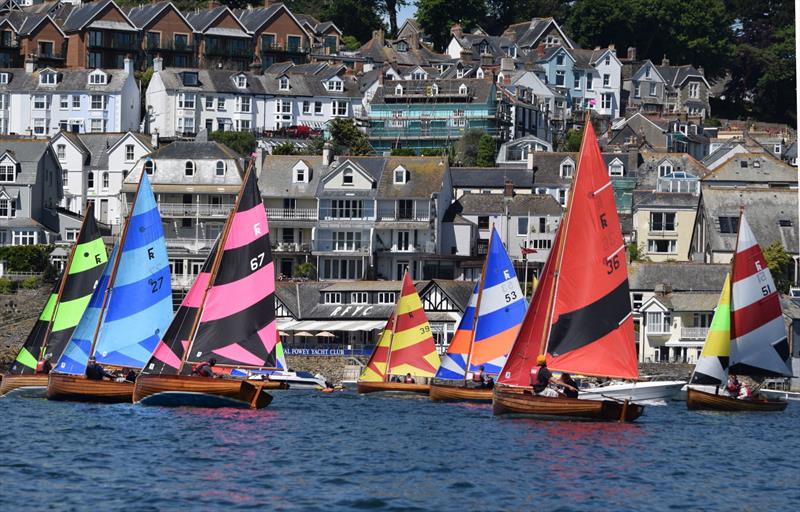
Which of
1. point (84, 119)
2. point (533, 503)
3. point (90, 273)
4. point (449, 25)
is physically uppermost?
point (449, 25)

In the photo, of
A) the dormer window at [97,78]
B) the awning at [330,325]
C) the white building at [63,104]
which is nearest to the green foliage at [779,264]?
the awning at [330,325]

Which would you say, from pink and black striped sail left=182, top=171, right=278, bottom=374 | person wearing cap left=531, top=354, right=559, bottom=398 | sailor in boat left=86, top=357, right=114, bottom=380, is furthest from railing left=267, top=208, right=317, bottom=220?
person wearing cap left=531, top=354, right=559, bottom=398

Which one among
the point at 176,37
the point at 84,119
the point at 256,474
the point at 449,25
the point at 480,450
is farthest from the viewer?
the point at 449,25

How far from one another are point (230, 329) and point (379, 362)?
992 inches

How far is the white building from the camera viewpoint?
133875 millimetres

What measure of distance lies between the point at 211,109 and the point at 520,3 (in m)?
58.0

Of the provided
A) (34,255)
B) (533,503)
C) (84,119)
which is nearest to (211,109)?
(84,119)

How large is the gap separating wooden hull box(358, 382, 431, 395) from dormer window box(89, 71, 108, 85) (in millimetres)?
61241

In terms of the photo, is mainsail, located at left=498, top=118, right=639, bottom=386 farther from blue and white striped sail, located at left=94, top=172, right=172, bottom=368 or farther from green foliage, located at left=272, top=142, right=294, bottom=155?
green foliage, located at left=272, top=142, right=294, bottom=155

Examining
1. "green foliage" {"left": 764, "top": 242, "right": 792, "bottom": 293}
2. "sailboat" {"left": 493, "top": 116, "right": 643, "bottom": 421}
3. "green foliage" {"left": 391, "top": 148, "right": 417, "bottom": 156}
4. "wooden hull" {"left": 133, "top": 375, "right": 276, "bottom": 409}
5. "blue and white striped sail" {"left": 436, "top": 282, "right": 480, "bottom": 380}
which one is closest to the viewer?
"sailboat" {"left": 493, "top": 116, "right": 643, "bottom": 421}

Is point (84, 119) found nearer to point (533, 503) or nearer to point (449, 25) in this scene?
point (449, 25)

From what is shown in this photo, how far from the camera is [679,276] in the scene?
101 m

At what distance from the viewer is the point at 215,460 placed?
147 feet

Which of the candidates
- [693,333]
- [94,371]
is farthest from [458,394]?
[693,333]
